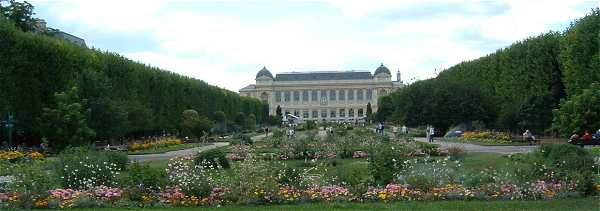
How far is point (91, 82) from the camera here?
1146 inches

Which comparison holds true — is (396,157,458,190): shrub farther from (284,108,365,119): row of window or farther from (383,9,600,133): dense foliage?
(284,108,365,119): row of window

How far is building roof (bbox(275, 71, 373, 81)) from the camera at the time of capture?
505 ft

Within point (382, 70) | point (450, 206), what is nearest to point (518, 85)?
point (450, 206)

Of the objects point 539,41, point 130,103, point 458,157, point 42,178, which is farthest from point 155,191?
point 539,41

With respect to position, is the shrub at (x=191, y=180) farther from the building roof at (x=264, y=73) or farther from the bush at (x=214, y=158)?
the building roof at (x=264, y=73)

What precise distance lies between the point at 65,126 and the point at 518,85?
27.3 m

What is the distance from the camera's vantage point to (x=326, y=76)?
154250 mm

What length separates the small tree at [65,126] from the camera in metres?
26.2

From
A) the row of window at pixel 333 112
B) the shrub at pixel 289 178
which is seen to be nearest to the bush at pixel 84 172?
the shrub at pixel 289 178

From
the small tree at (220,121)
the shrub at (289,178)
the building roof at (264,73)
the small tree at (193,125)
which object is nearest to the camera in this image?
the shrub at (289,178)

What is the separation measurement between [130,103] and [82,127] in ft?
30.7

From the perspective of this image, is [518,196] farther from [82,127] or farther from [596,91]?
[82,127]

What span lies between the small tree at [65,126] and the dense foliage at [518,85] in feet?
70.6

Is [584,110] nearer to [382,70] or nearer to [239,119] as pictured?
[239,119]
